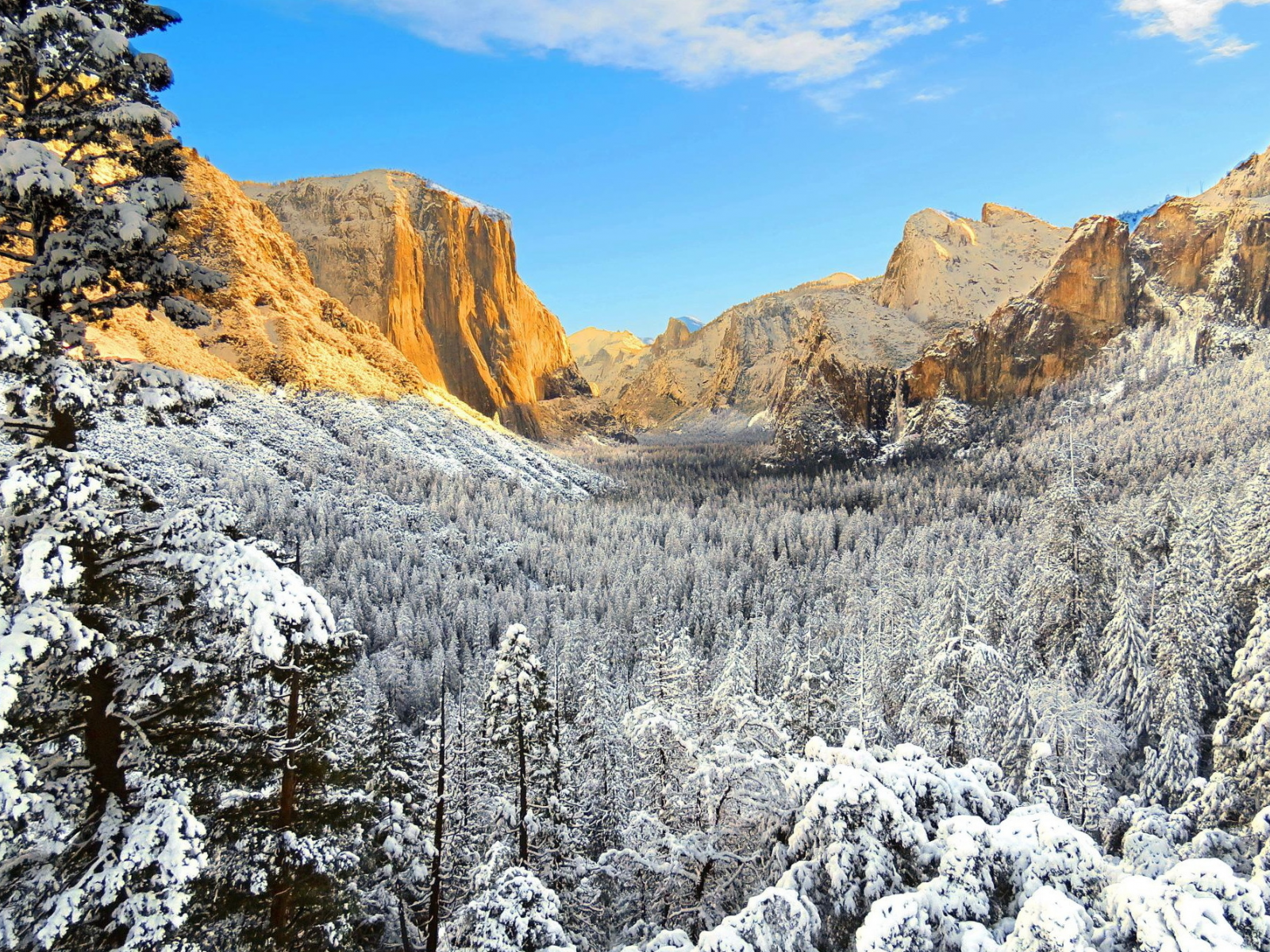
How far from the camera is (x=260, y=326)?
130875mm

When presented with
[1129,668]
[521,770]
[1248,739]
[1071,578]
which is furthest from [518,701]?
[1129,668]

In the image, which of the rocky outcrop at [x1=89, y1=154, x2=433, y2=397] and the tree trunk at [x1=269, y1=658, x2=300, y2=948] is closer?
the tree trunk at [x1=269, y1=658, x2=300, y2=948]

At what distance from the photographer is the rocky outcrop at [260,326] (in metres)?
114

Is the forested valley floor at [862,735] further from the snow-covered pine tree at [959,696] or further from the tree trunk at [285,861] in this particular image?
the tree trunk at [285,861]

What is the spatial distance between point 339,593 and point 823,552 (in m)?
74.1

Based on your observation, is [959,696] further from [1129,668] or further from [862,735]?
[862,735]

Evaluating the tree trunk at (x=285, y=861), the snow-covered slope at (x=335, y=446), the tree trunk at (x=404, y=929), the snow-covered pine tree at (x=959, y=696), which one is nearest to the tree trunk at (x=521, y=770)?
the tree trunk at (x=404, y=929)

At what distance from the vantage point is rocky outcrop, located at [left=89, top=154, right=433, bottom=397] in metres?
114

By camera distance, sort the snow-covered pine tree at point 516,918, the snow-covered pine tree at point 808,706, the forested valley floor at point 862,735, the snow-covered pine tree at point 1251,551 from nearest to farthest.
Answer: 1. the forested valley floor at point 862,735
2. the snow-covered pine tree at point 516,918
3. the snow-covered pine tree at point 1251,551
4. the snow-covered pine tree at point 808,706

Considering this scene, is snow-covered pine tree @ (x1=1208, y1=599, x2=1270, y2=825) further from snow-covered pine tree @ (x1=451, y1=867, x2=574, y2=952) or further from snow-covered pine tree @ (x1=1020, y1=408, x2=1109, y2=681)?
snow-covered pine tree @ (x1=451, y1=867, x2=574, y2=952)

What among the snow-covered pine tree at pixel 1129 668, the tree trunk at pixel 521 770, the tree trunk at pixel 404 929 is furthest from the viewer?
the snow-covered pine tree at pixel 1129 668

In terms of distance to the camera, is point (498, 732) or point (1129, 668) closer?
point (498, 732)

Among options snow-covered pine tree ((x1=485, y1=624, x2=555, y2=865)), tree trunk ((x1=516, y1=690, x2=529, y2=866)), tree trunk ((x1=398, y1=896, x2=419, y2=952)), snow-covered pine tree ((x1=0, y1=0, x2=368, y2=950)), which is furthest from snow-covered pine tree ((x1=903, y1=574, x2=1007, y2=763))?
snow-covered pine tree ((x1=0, y1=0, x2=368, y2=950))

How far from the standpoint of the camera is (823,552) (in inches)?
4277
